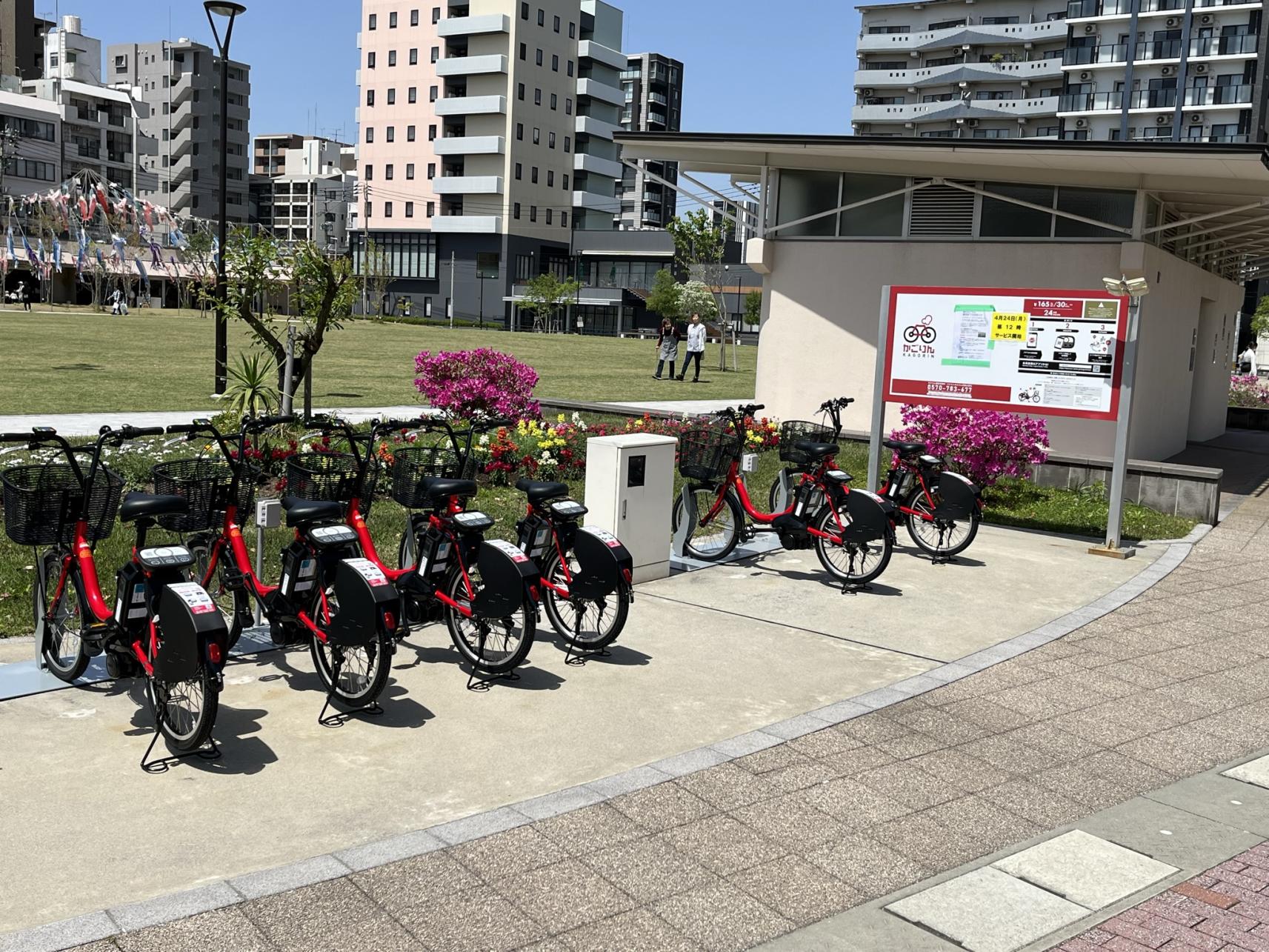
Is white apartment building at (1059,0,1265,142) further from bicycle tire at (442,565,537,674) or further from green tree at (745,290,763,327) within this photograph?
bicycle tire at (442,565,537,674)

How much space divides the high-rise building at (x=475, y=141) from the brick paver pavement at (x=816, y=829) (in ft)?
274

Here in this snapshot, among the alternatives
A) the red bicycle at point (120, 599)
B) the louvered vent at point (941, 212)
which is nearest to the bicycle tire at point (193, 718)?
the red bicycle at point (120, 599)

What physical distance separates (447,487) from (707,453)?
3.42 m

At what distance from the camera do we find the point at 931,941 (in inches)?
162

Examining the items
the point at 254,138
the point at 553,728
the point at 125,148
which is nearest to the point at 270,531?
the point at 553,728

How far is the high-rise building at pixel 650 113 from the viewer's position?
390 ft

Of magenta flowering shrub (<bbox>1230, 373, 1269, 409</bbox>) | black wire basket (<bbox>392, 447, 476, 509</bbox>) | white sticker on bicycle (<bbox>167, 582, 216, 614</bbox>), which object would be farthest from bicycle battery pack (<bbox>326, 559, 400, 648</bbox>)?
magenta flowering shrub (<bbox>1230, 373, 1269, 409</bbox>)

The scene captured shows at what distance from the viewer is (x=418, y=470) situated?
23.2 feet

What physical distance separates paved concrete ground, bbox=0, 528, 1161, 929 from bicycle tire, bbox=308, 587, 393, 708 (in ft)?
0.55

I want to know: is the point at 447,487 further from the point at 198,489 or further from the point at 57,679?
the point at 57,679

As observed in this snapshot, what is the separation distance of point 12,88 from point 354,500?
10838 centimetres

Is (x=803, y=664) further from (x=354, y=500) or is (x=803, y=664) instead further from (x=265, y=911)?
(x=265, y=911)

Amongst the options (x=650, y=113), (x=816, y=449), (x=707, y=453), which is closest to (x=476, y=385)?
(x=707, y=453)

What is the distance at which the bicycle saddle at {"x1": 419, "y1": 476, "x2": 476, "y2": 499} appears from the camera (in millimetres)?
6672
